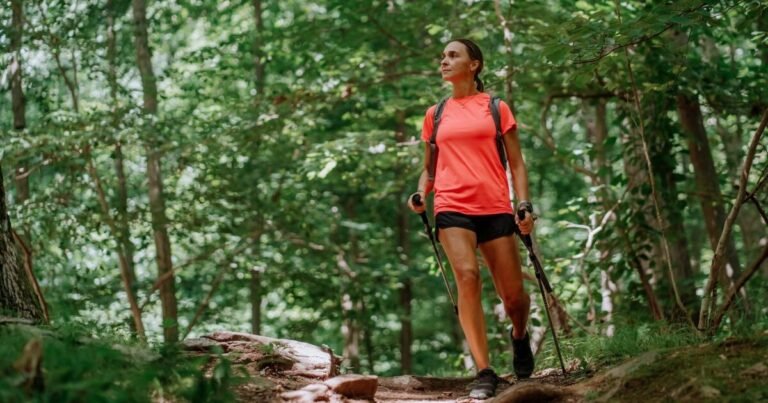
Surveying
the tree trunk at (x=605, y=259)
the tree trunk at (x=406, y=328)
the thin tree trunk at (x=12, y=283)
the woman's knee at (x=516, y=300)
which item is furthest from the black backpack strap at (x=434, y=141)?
the tree trunk at (x=406, y=328)

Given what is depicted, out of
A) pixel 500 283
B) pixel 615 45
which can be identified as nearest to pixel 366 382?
pixel 500 283

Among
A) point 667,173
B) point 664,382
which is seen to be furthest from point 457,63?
point 667,173

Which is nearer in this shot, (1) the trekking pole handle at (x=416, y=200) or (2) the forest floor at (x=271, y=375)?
(2) the forest floor at (x=271, y=375)

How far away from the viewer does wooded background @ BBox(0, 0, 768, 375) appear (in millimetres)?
7586

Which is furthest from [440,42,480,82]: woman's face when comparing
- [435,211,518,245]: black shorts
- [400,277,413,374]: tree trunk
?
[400,277,413,374]: tree trunk

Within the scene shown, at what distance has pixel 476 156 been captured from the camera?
5297mm

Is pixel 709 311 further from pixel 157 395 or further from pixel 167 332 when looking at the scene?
pixel 167 332

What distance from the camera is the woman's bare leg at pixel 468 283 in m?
5.18

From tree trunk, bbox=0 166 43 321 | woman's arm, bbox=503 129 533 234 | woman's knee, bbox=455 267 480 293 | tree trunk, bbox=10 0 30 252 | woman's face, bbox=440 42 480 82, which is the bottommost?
woman's knee, bbox=455 267 480 293

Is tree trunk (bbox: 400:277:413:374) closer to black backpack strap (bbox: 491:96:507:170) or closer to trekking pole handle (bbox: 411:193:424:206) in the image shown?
trekking pole handle (bbox: 411:193:424:206)

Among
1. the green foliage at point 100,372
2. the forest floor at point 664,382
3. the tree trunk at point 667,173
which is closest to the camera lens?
the green foliage at point 100,372

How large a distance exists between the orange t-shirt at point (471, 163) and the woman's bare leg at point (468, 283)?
17 centimetres

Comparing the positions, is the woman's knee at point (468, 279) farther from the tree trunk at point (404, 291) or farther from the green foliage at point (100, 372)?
the tree trunk at point (404, 291)

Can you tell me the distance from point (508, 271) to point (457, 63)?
1411mm
